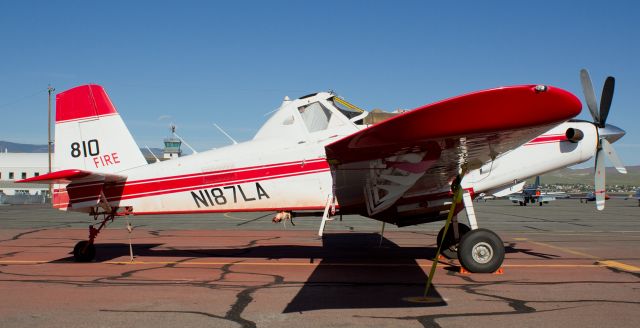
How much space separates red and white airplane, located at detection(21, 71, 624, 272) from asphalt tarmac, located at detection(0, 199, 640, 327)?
1042 mm

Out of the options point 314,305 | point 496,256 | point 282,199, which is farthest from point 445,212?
point 314,305

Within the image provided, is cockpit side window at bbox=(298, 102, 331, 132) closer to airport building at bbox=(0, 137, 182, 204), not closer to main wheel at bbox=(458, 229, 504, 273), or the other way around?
main wheel at bbox=(458, 229, 504, 273)

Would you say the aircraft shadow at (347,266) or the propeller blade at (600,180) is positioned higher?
the propeller blade at (600,180)

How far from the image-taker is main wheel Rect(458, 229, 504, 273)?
911cm

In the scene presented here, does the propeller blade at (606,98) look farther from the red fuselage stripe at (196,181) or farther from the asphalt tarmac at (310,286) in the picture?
the red fuselage stripe at (196,181)

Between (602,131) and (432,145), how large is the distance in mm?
4669

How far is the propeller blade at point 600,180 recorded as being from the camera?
10102 millimetres

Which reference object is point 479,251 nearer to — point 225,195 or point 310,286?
point 310,286

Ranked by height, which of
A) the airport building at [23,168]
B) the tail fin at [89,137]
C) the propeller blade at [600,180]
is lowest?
the propeller blade at [600,180]

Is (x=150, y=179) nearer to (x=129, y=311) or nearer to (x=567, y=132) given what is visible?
(x=129, y=311)

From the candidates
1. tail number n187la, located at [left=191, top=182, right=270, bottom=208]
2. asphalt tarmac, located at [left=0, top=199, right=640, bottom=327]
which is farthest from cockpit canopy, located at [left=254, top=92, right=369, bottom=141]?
asphalt tarmac, located at [left=0, top=199, right=640, bottom=327]

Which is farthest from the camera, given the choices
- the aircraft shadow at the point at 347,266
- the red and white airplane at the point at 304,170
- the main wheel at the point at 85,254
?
the main wheel at the point at 85,254

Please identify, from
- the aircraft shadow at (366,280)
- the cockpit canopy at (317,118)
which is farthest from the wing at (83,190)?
the aircraft shadow at (366,280)

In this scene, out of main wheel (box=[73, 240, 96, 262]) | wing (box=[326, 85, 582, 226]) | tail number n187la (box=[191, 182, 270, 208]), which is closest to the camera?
wing (box=[326, 85, 582, 226])
